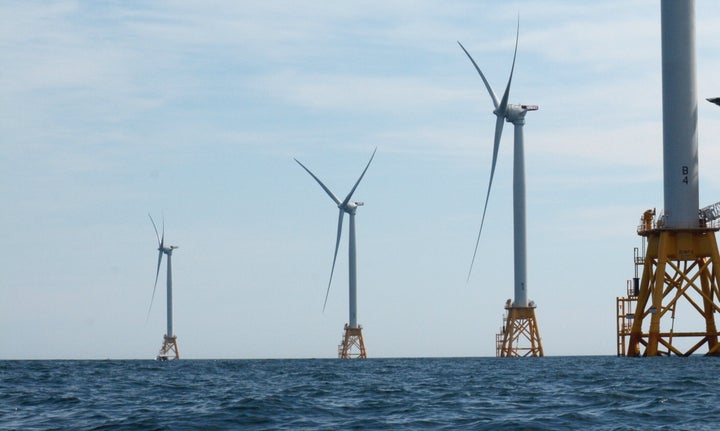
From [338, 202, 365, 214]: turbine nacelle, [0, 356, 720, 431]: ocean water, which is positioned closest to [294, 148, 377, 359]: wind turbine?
[338, 202, 365, 214]: turbine nacelle

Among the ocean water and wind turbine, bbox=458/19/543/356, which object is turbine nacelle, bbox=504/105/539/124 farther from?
the ocean water

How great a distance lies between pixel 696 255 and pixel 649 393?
4816cm

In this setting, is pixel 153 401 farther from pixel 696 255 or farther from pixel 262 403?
pixel 696 255

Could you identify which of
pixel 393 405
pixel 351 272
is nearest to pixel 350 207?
pixel 351 272

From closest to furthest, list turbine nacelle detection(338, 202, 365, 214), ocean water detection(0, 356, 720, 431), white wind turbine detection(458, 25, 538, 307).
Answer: ocean water detection(0, 356, 720, 431) < white wind turbine detection(458, 25, 538, 307) < turbine nacelle detection(338, 202, 365, 214)

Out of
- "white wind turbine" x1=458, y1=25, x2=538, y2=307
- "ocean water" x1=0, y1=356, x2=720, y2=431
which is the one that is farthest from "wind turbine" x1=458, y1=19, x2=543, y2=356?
"ocean water" x1=0, y1=356, x2=720, y2=431

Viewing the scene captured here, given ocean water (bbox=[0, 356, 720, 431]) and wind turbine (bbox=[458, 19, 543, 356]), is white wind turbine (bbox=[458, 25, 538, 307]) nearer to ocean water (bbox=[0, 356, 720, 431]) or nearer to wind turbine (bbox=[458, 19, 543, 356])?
wind turbine (bbox=[458, 19, 543, 356])

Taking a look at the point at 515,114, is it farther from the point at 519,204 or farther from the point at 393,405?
the point at 393,405

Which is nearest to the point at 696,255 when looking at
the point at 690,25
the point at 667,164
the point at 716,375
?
the point at 667,164

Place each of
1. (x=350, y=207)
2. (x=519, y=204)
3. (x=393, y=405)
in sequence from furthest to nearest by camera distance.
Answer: (x=350, y=207)
(x=519, y=204)
(x=393, y=405)

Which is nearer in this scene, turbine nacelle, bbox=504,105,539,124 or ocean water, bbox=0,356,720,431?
ocean water, bbox=0,356,720,431

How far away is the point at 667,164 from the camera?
3568 inches

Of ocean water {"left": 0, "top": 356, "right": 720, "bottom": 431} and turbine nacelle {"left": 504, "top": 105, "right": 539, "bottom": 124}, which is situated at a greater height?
turbine nacelle {"left": 504, "top": 105, "right": 539, "bottom": 124}

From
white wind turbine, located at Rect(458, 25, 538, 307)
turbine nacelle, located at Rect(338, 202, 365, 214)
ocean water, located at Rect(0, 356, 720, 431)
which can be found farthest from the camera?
turbine nacelle, located at Rect(338, 202, 365, 214)
